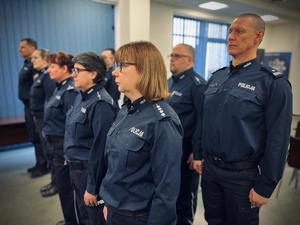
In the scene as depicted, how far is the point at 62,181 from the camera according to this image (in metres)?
1.96

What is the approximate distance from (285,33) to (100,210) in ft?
26.6

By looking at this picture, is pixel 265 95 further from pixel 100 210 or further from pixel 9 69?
pixel 9 69

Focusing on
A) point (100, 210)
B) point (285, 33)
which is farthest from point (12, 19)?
point (285, 33)

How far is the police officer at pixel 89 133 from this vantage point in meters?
1.46

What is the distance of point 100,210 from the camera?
1538mm

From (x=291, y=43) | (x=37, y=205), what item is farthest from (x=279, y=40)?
(x=37, y=205)

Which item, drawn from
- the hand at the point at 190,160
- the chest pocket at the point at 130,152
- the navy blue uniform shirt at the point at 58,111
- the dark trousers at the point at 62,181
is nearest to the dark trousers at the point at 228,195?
the hand at the point at 190,160

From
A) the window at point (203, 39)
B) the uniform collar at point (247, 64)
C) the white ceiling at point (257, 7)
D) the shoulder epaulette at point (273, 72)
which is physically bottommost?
the shoulder epaulette at point (273, 72)

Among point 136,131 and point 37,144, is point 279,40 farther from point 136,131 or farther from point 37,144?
point 136,131

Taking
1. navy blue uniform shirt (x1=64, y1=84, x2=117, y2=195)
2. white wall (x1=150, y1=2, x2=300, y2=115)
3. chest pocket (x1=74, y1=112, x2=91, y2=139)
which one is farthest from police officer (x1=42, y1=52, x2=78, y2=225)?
white wall (x1=150, y1=2, x2=300, y2=115)

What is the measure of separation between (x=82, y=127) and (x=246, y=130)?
1004mm

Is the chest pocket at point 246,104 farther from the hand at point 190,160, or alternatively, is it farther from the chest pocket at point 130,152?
the hand at point 190,160

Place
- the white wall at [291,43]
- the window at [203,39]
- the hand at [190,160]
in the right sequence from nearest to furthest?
1. the hand at [190,160]
2. the window at [203,39]
3. the white wall at [291,43]

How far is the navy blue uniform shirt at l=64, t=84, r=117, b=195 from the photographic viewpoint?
1.45 metres
